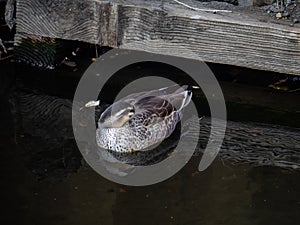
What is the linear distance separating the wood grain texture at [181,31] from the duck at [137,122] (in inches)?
20.0

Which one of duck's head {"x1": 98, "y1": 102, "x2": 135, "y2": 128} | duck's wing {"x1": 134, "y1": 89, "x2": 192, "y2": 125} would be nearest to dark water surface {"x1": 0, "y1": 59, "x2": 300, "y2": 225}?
duck's head {"x1": 98, "y1": 102, "x2": 135, "y2": 128}

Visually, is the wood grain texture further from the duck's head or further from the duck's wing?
the duck's head

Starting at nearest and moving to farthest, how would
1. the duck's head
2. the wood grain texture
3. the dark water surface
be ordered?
1. the dark water surface
2. the duck's head
3. the wood grain texture

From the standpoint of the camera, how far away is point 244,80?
7.84 metres

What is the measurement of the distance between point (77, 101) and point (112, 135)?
729 mm

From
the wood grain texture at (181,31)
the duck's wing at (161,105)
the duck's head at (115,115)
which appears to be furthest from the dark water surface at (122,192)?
the wood grain texture at (181,31)

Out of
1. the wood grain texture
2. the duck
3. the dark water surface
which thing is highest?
the wood grain texture

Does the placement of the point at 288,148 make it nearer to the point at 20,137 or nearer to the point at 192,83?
the point at 192,83

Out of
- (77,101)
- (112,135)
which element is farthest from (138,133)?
(77,101)

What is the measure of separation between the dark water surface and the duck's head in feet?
1.16

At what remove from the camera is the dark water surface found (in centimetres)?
568

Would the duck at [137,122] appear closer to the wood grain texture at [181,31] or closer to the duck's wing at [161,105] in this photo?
the duck's wing at [161,105]

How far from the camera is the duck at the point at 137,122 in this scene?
681cm

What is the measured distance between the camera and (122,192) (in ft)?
19.7
